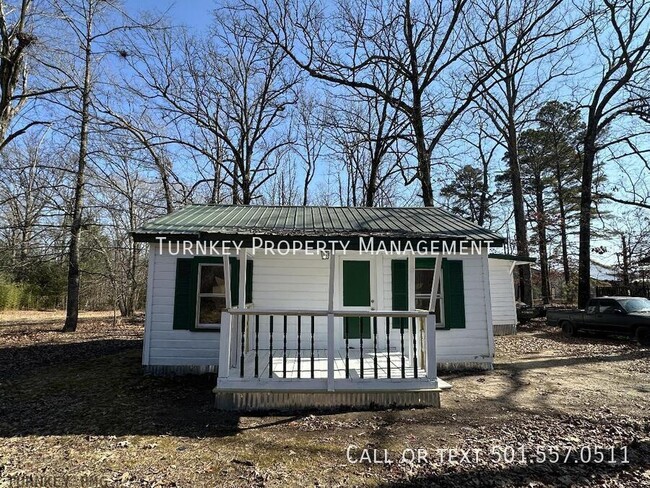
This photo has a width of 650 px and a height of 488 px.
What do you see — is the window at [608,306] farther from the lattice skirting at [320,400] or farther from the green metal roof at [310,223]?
the lattice skirting at [320,400]

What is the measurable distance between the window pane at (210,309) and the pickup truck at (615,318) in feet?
36.0

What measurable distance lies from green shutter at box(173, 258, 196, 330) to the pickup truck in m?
11.5

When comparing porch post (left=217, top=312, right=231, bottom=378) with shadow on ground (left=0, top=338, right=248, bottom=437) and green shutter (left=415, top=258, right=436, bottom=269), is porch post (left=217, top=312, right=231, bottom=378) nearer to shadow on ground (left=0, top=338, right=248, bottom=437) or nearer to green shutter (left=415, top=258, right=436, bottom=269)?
shadow on ground (left=0, top=338, right=248, bottom=437)

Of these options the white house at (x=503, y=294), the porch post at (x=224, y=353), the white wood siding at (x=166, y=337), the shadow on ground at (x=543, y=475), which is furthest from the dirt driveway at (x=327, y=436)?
the white house at (x=503, y=294)

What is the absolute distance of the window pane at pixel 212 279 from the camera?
721 cm

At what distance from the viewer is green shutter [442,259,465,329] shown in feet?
23.8

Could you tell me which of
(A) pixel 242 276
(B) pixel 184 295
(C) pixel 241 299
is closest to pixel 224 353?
(C) pixel 241 299

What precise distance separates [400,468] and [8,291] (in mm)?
23343

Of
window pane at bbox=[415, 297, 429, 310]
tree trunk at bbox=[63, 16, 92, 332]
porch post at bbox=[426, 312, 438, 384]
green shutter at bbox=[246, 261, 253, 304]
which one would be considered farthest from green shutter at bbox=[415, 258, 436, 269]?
tree trunk at bbox=[63, 16, 92, 332]

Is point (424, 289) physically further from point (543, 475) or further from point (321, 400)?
point (543, 475)

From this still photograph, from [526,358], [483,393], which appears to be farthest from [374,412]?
[526,358]

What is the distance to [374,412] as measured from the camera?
5.02 meters

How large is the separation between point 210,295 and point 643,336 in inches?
448

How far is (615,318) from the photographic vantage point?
10.7m
